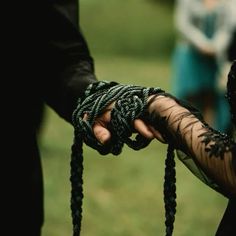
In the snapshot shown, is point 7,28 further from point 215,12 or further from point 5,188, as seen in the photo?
point 215,12

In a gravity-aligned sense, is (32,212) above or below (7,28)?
below

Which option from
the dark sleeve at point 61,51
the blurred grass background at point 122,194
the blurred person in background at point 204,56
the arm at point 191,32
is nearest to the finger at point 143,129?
the dark sleeve at point 61,51

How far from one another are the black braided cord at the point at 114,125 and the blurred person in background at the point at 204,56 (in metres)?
5.74

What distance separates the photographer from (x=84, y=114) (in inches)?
98.3

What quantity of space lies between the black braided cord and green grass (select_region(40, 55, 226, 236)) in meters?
3.27

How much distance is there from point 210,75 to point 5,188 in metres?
6.18

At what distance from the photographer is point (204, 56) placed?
877 cm

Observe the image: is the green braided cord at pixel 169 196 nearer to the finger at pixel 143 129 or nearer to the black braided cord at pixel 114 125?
the black braided cord at pixel 114 125

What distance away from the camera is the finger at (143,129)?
7.50 ft

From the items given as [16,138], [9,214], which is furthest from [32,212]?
[16,138]

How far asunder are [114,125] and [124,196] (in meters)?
4.73

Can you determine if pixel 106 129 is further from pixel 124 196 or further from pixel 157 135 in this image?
pixel 124 196

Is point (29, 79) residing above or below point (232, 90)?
below

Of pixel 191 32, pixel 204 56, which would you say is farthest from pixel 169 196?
pixel 204 56
